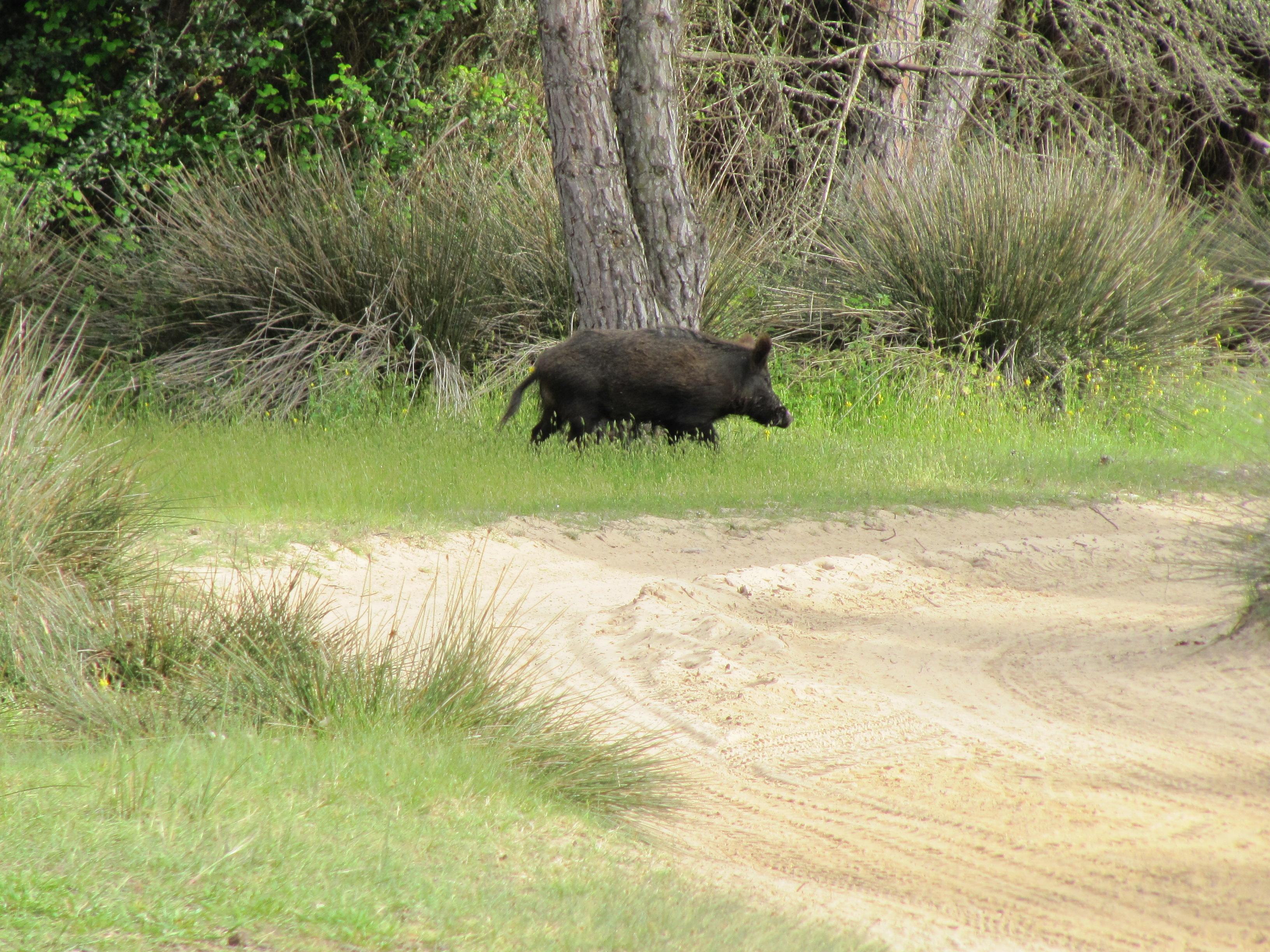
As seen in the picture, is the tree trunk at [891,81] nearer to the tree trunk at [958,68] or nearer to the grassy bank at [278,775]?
the tree trunk at [958,68]

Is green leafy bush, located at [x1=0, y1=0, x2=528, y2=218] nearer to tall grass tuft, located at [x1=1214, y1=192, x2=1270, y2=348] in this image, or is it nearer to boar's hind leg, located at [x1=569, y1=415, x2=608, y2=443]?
boar's hind leg, located at [x1=569, y1=415, x2=608, y2=443]

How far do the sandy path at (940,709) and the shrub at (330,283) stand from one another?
5.99 m

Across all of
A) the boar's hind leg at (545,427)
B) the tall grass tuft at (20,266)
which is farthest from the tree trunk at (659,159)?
the tall grass tuft at (20,266)

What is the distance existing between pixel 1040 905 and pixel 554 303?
447 inches

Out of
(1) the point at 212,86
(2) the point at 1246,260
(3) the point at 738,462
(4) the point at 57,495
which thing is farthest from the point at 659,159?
(2) the point at 1246,260

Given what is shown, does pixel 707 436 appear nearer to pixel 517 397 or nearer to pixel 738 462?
pixel 738 462

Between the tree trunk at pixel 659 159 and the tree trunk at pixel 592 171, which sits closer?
the tree trunk at pixel 592 171

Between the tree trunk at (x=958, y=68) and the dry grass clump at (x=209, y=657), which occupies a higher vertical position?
the tree trunk at (x=958, y=68)

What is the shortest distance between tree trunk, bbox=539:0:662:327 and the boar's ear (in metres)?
1.56

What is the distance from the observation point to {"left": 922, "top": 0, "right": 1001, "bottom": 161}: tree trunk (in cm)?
1728

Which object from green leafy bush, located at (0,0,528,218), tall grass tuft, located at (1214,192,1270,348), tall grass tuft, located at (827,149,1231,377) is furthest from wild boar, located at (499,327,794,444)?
tall grass tuft, located at (1214,192,1270,348)

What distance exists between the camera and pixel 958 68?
17156mm

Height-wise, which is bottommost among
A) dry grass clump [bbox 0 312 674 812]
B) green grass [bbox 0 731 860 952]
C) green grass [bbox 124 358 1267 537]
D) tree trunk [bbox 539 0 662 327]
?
green grass [bbox 124 358 1267 537]

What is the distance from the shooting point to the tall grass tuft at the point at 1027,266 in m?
13.7
